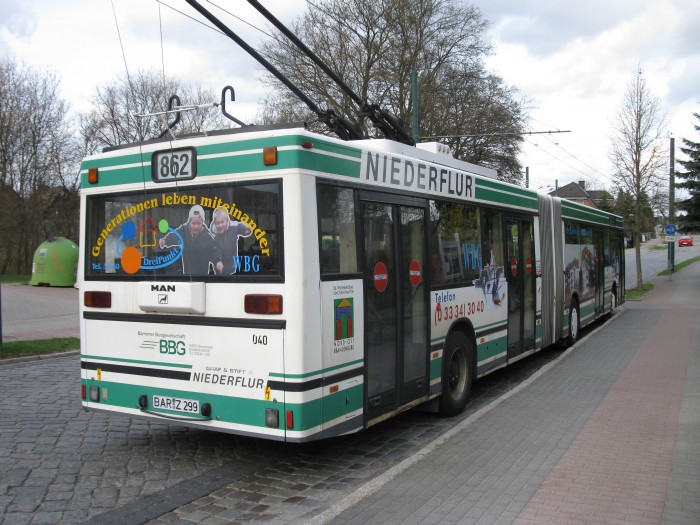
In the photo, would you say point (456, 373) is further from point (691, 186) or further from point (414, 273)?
point (691, 186)

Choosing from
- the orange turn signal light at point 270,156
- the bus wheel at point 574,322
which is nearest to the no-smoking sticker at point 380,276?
the orange turn signal light at point 270,156

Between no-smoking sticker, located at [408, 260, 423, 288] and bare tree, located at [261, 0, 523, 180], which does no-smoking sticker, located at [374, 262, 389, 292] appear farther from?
bare tree, located at [261, 0, 523, 180]

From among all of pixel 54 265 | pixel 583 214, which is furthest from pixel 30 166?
pixel 583 214

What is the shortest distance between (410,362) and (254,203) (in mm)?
2375

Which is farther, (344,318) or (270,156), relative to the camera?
(344,318)

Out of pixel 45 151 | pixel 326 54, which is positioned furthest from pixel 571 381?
pixel 45 151

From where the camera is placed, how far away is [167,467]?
18.6 ft

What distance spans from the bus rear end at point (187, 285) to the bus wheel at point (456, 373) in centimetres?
274

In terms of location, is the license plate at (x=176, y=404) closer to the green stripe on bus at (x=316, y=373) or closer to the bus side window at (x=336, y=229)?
the green stripe on bus at (x=316, y=373)

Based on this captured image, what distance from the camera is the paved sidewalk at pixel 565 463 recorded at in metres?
A: 4.50

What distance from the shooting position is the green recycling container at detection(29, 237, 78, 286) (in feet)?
96.9

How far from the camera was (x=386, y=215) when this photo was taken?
594 cm

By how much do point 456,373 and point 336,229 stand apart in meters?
3.08

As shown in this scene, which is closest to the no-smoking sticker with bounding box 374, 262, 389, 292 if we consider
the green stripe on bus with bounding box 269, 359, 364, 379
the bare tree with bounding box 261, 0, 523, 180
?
the green stripe on bus with bounding box 269, 359, 364, 379
